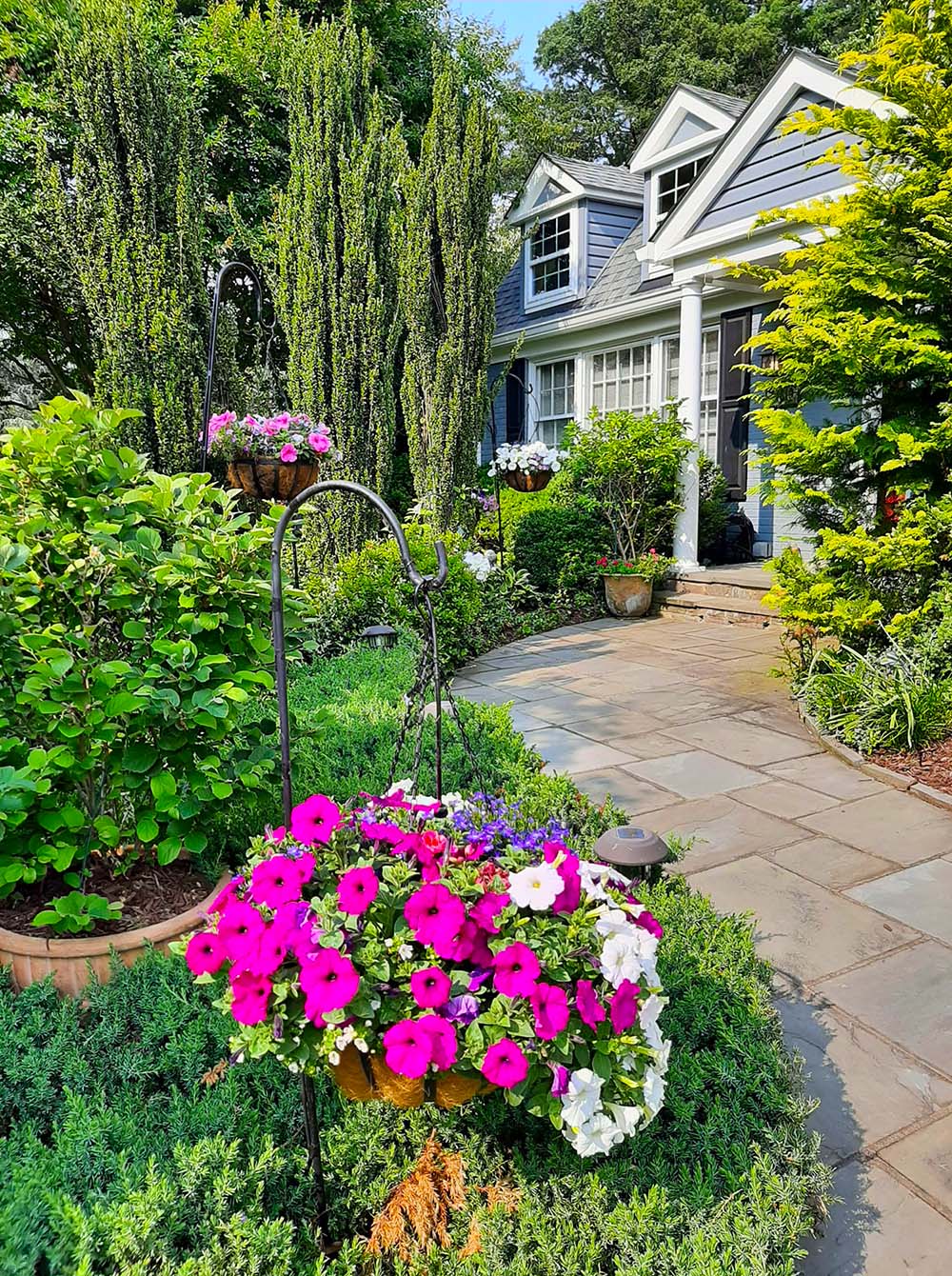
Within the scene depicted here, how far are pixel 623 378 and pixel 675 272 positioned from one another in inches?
119

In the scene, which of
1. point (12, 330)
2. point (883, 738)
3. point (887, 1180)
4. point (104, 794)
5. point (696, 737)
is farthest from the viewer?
point (12, 330)

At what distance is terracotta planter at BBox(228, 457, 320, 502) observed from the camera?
4836 mm

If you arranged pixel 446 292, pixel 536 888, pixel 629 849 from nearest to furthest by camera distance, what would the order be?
pixel 536 888
pixel 629 849
pixel 446 292

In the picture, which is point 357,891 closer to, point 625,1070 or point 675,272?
point 625,1070

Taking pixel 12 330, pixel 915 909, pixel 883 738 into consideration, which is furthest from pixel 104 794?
pixel 12 330

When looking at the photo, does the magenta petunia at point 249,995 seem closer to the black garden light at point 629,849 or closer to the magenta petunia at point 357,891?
the magenta petunia at point 357,891

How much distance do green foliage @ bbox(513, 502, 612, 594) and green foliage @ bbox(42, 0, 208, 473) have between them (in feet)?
11.3

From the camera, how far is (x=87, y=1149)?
4.53ft

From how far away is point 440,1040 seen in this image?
3.81 feet

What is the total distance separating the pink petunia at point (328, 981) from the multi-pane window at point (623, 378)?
9.90 meters

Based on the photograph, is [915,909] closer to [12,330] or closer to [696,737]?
[696,737]

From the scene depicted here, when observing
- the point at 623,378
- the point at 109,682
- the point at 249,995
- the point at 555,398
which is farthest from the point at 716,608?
the point at 249,995

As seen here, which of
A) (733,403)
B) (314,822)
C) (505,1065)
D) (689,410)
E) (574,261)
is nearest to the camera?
(505,1065)

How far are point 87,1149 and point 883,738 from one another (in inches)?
153
